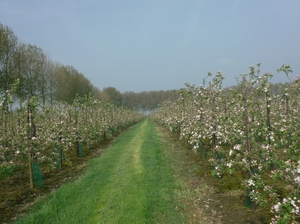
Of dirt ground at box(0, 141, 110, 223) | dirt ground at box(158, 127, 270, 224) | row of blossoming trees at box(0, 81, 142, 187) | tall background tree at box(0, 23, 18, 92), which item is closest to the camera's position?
dirt ground at box(158, 127, 270, 224)

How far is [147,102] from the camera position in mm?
90250

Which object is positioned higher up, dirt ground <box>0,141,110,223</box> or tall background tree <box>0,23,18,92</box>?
tall background tree <box>0,23,18,92</box>

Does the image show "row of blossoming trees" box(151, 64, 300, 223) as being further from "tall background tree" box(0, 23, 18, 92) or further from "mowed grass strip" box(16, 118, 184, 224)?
"tall background tree" box(0, 23, 18, 92)

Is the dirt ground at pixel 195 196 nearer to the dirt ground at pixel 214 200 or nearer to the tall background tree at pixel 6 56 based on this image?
the dirt ground at pixel 214 200

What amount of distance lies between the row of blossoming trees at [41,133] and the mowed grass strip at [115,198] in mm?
1619

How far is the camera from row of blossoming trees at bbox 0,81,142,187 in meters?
8.48

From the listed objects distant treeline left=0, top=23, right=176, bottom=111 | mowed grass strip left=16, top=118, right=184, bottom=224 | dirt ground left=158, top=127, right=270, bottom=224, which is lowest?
dirt ground left=158, top=127, right=270, bottom=224

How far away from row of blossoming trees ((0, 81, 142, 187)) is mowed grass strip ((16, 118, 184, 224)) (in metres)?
1.62

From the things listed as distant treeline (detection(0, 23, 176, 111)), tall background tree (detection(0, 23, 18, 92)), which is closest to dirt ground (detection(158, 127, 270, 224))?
distant treeline (detection(0, 23, 176, 111))

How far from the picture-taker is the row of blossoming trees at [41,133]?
8.48m

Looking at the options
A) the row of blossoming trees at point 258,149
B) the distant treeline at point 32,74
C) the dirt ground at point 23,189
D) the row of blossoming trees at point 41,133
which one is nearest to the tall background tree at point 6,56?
the distant treeline at point 32,74

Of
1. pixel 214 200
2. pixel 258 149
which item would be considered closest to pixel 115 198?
pixel 214 200

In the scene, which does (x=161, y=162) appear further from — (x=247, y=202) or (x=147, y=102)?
(x=147, y=102)

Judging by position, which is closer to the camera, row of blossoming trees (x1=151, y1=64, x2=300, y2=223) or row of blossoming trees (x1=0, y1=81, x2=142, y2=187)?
row of blossoming trees (x1=151, y1=64, x2=300, y2=223)
